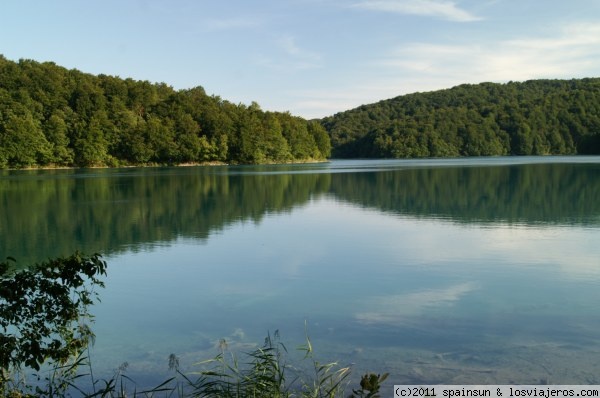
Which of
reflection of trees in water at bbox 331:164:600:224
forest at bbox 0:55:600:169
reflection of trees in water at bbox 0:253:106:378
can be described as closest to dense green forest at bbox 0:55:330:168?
forest at bbox 0:55:600:169

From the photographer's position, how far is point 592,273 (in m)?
10.9

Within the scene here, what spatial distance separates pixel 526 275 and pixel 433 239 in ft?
15.3

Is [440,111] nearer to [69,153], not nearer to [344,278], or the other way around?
[69,153]

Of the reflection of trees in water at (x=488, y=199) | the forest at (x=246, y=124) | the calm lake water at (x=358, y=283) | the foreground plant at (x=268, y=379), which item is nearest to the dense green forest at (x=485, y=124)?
the forest at (x=246, y=124)

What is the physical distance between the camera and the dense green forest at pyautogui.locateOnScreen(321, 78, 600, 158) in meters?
122

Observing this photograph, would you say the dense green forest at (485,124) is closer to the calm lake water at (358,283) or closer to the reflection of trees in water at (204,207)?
the reflection of trees in water at (204,207)

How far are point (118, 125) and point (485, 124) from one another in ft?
276

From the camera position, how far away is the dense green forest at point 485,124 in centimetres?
12231

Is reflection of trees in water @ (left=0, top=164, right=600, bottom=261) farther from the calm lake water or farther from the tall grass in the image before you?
the tall grass

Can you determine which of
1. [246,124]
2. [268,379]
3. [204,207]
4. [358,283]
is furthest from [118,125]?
[268,379]

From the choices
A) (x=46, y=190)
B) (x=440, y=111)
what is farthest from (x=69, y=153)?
(x=440, y=111)

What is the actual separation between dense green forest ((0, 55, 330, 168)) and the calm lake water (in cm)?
5551

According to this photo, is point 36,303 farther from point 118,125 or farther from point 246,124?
point 246,124

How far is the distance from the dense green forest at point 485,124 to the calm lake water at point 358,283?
10855 centimetres
